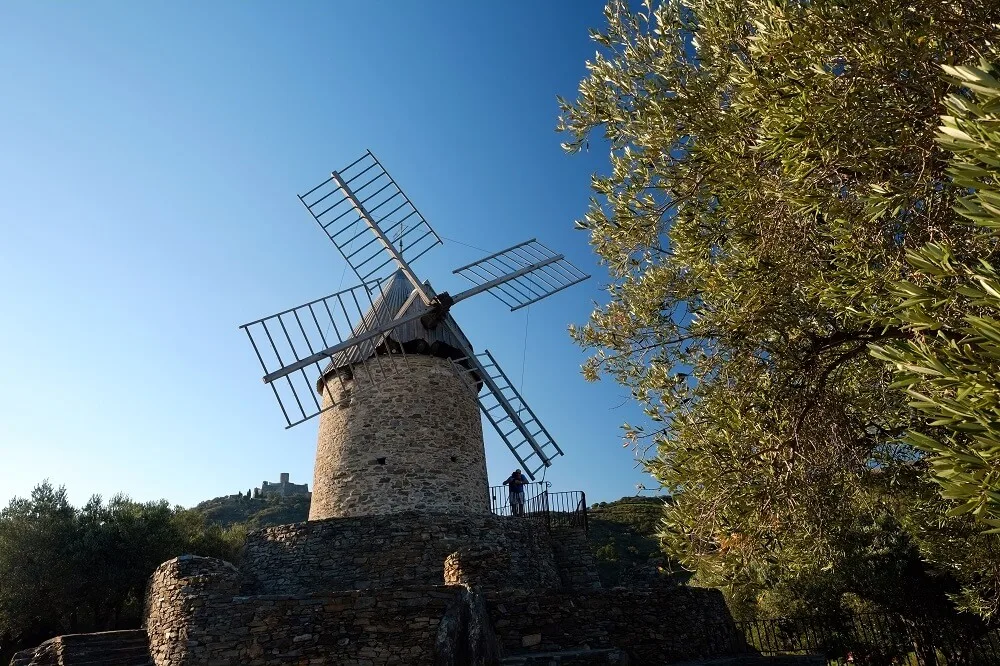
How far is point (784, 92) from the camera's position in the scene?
414cm

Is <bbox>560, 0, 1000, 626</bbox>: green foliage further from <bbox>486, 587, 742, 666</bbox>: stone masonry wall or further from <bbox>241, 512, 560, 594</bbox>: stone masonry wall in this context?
<bbox>241, 512, 560, 594</bbox>: stone masonry wall

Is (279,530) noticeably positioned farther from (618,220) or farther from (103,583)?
(618,220)

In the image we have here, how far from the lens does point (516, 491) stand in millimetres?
14500

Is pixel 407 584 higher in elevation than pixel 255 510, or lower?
lower

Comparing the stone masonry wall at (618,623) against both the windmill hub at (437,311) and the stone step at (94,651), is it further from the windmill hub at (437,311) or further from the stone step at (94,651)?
the windmill hub at (437,311)

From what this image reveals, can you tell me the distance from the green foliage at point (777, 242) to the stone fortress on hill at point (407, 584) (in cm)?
369

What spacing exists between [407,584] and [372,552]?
0.93 m

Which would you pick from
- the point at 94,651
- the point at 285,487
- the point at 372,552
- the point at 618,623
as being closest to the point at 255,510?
the point at 285,487

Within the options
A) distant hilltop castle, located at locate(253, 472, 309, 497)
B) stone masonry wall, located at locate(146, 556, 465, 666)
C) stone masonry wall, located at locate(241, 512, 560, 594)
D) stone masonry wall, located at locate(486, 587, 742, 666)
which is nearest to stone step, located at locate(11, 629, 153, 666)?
stone masonry wall, located at locate(146, 556, 465, 666)

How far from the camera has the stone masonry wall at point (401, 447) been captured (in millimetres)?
12242

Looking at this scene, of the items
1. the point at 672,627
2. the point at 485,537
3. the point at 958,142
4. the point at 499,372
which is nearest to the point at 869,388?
the point at 958,142

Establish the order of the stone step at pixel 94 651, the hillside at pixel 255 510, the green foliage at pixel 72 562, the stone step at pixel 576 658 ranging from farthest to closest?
the hillside at pixel 255 510, the green foliage at pixel 72 562, the stone step at pixel 94 651, the stone step at pixel 576 658

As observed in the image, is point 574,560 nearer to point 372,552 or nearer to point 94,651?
point 372,552

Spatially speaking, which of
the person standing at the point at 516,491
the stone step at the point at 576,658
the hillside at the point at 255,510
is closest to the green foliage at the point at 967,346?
the stone step at the point at 576,658
